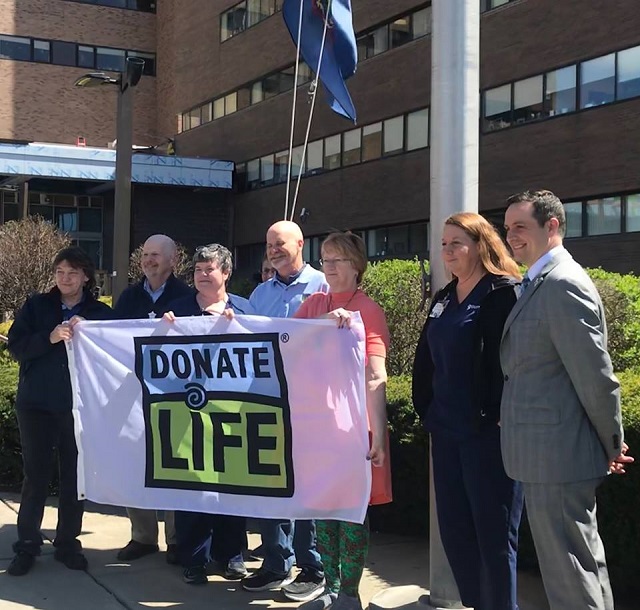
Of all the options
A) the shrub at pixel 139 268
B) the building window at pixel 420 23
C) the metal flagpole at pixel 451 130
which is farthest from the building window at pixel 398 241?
the metal flagpole at pixel 451 130

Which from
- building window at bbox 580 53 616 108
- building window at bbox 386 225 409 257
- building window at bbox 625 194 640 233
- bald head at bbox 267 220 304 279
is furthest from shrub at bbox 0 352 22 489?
building window at bbox 386 225 409 257

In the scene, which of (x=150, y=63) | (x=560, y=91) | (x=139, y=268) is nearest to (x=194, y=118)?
(x=150, y=63)

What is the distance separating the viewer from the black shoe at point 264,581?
4855 mm

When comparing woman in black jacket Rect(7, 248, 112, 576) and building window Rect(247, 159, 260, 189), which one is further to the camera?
building window Rect(247, 159, 260, 189)

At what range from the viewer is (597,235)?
68.0ft

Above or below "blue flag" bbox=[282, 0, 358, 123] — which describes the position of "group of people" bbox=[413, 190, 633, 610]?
below

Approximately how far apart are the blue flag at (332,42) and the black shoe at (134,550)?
3.18 metres

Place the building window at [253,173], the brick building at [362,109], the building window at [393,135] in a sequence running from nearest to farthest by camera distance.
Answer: the brick building at [362,109]
the building window at [393,135]
the building window at [253,173]

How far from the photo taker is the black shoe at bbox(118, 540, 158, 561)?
5.46 meters

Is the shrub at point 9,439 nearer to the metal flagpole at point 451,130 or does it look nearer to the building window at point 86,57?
the metal flagpole at point 451,130

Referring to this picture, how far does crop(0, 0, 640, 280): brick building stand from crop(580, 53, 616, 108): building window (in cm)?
3

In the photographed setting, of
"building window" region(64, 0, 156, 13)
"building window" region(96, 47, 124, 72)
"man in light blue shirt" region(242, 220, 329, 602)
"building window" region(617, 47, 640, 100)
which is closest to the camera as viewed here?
"man in light blue shirt" region(242, 220, 329, 602)

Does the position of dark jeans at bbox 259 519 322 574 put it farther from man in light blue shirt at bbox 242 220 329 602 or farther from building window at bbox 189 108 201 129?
building window at bbox 189 108 201 129

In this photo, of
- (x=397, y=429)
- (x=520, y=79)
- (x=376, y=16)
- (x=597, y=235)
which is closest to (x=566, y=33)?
(x=520, y=79)
